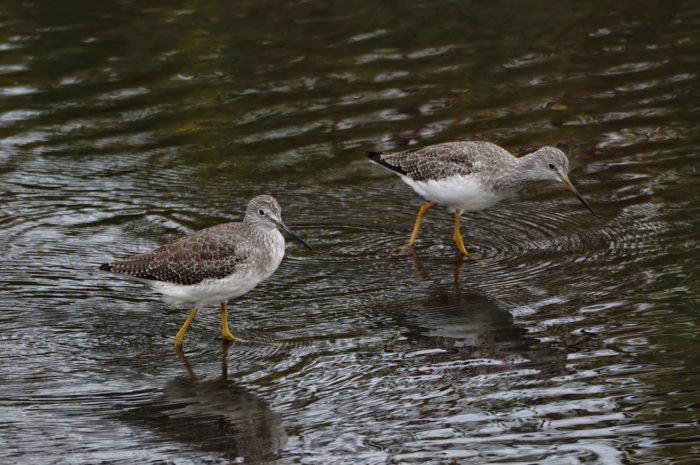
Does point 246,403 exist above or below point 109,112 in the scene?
below

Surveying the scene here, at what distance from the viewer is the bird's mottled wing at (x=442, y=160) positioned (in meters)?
13.9

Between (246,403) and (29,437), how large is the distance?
1.80 metres

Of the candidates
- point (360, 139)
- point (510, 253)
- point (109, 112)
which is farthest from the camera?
point (109, 112)

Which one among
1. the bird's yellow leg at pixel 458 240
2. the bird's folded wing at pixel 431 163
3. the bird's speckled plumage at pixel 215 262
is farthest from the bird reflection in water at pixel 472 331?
the bird's folded wing at pixel 431 163

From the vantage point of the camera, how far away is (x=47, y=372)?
10789 millimetres

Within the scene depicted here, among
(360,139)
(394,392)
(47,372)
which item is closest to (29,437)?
(47,372)

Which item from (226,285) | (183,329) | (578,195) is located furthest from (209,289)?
(578,195)

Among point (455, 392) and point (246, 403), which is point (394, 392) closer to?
point (455, 392)

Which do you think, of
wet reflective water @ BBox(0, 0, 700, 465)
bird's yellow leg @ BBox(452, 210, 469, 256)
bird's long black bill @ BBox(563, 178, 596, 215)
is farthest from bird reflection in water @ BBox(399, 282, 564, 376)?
bird's long black bill @ BBox(563, 178, 596, 215)

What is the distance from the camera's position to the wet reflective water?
9703 mm

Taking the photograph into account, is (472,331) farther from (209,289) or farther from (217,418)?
(217,418)

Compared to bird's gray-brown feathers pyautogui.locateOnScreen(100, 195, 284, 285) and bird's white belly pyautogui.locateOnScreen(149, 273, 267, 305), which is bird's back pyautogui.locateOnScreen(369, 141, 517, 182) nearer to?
bird's gray-brown feathers pyautogui.locateOnScreen(100, 195, 284, 285)

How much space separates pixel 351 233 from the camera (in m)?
14.3

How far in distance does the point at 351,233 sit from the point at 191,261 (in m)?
3.19
